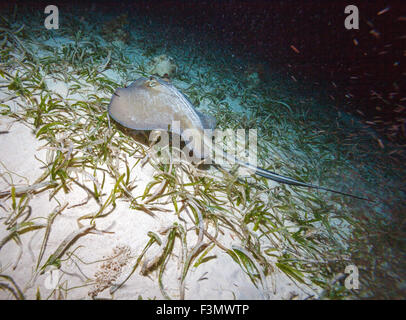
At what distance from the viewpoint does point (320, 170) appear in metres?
4.23

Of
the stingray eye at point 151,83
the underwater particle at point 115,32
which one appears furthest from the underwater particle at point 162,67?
the stingray eye at point 151,83

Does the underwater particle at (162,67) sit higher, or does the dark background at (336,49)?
the dark background at (336,49)

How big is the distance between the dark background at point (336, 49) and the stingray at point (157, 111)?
662cm

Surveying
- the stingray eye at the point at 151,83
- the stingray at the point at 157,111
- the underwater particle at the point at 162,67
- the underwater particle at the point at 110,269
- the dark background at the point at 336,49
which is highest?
the dark background at the point at 336,49

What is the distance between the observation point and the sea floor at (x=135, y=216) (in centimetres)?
163

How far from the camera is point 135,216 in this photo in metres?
2.02

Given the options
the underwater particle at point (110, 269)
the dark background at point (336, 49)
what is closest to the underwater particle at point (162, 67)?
the dark background at point (336, 49)

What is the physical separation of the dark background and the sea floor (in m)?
6.07

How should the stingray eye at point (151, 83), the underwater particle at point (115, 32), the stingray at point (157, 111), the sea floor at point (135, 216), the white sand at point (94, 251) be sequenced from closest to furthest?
the white sand at point (94, 251) → the sea floor at point (135, 216) → the stingray at point (157, 111) → the stingray eye at point (151, 83) → the underwater particle at point (115, 32)

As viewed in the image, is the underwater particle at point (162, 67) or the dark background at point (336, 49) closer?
the underwater particle at point (162, 67)

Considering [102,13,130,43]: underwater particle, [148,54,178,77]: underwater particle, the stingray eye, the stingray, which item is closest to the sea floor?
the stingray

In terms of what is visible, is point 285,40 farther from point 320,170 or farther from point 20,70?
point 20,70

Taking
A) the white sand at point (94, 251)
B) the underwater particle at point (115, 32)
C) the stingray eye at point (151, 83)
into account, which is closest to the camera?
the white sand at point (94, 251)

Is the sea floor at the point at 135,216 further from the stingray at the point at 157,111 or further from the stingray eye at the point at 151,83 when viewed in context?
the stingray eye at the point at 151,83
